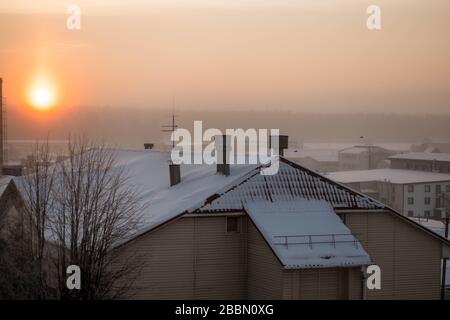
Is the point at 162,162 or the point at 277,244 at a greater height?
the point at 162,162

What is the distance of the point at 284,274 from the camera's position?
28859 mm

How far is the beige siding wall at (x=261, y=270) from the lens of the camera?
29203mm

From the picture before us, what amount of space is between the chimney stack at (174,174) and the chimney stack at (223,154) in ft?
11.0

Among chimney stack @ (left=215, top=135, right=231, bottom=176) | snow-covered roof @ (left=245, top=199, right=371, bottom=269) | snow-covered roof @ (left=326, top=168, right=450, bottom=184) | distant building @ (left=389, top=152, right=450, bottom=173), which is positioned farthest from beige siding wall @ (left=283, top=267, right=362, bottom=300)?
distant building @ (left=389, top=152, right=450, bottom=173)

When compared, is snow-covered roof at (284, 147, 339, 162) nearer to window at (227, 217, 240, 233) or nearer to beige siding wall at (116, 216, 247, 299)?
window at (227, 217, 240, 233)

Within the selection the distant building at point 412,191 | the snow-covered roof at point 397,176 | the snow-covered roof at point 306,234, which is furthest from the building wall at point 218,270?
the snow-covered roof at point 397,176

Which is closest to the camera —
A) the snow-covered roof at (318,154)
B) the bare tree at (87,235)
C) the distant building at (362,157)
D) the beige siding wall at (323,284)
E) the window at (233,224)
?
the bare tree at (87,235)

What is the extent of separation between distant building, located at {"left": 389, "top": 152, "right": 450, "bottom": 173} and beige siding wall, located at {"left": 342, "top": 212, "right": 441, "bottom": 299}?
81.0 metres

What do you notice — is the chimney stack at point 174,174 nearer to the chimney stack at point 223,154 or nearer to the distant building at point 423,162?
the chimney stack at point 223,154

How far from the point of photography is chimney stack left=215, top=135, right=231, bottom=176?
34.0m
